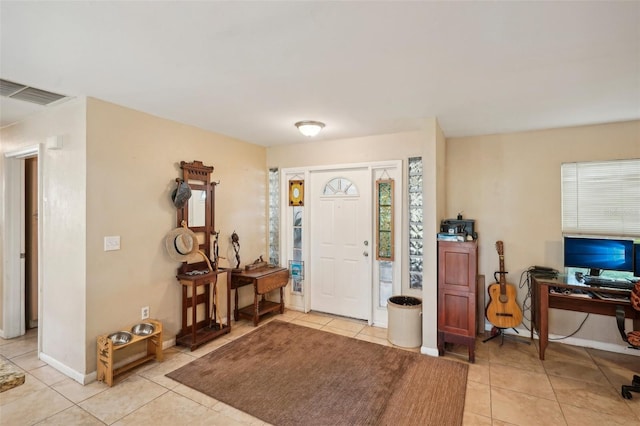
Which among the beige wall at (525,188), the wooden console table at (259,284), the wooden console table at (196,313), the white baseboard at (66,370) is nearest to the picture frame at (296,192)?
the wooden console table at (259,284)

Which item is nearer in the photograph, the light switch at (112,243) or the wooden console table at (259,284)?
the light switch at (112,243)

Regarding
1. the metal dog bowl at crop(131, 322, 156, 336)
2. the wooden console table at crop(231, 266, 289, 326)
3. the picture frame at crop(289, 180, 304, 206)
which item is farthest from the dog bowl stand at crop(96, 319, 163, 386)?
the picture frame at crop(289, 180, 304, 206)

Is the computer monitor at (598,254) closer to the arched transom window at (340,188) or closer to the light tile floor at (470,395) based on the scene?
the light tile floor at (470,395)

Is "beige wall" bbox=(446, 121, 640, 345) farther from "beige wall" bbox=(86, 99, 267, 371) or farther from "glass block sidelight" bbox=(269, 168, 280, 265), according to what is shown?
"beige wall" bbox=(86, 99, 267, 371)

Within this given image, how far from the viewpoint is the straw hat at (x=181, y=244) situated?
3270mm

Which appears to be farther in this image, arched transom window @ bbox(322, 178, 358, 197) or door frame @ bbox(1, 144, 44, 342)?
arched transom window @ bbox(322, 178, 358, 197)

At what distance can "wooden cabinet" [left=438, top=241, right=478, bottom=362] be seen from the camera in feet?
10.0

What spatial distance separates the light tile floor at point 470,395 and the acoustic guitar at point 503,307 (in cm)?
30

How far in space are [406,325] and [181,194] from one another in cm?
283

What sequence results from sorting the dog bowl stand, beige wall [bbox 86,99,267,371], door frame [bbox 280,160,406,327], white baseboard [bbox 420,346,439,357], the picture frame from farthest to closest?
the picture frame < door frame [bbox 280,160,406,327] < white baseboard [bbox 420,346,439,357] < beige wall [bbox 86,99,267,371] < the dog bowl stand

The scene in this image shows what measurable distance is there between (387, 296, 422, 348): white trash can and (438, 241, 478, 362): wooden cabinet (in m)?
0.25

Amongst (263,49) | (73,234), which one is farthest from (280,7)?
(73,234)

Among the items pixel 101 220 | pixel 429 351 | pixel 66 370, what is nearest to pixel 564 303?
pixel 429 351

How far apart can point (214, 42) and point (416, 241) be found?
2.95 m
